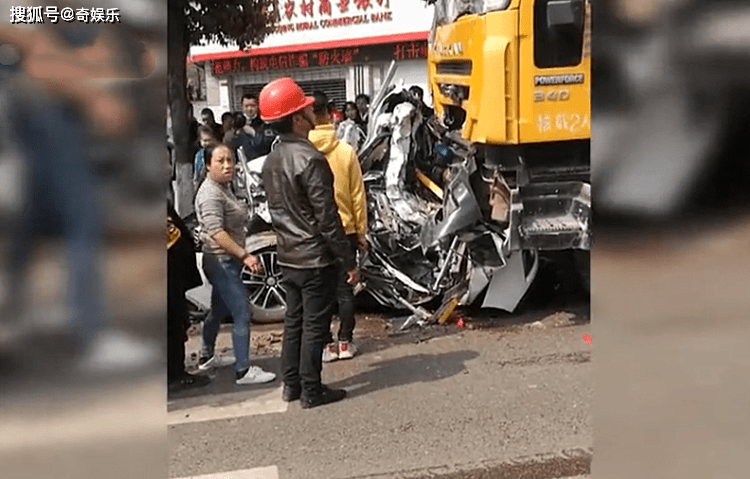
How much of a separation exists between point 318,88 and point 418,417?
1630mm

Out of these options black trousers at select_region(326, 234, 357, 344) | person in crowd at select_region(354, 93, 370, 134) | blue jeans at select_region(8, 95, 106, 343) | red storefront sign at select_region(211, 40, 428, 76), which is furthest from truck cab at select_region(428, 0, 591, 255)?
blue jeans at select_region(8, 95, 106, 343)

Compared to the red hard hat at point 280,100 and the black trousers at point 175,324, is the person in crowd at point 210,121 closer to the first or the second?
the red hard hat at point 280,100

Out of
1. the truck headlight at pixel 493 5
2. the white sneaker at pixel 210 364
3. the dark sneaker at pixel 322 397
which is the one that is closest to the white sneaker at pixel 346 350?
the dark sneaker at pixel 322 397

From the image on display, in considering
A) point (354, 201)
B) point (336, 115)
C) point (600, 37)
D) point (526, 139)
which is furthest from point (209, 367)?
point (600, 37)

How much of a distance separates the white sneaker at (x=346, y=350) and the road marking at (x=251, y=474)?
0.90m

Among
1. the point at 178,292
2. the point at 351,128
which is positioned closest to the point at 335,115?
the point at 351,128

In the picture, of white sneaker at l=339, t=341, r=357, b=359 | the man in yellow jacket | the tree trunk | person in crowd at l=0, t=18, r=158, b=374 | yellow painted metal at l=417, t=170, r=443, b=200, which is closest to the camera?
person in crowd at l=0, t=18, r=158, b=374

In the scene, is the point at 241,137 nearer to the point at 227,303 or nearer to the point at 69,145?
the point at 227,303

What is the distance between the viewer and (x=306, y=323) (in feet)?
13.6

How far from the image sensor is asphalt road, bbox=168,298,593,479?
3.82m

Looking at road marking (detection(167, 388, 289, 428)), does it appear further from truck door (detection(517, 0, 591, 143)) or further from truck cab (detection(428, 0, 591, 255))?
truck door (detection(517, 0, 591, 143))

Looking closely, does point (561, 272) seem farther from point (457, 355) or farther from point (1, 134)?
point (1, 134)

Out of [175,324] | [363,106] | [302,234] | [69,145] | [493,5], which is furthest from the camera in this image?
[363,106]

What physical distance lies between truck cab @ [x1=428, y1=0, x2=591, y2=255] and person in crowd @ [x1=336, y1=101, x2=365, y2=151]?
49cm
